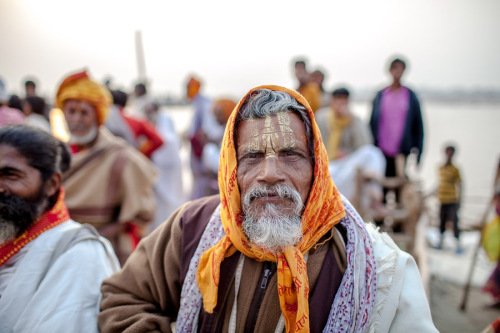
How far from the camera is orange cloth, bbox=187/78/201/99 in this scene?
916 centimetres

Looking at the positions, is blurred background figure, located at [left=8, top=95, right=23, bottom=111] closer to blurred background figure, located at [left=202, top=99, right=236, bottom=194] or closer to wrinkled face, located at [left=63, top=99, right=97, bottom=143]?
blurred background figure, located at [left=202, top=99, right=236, bottom=194]

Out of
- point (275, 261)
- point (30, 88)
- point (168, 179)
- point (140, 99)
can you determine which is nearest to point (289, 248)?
point (275, 261)

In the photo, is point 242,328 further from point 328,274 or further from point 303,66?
point 303,66

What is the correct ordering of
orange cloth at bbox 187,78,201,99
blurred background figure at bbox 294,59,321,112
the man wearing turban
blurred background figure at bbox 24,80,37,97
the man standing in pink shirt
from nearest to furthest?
the man wearing turban → the man standing in pink shirt → blurred background figure at bbox 294,59,321,112 → blurred background figure at bbox 24,80,37,97 → orange cloth at bbox 187,78,201,99

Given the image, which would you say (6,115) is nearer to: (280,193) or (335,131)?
(335,131)

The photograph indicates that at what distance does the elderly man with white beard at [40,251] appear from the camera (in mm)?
1809

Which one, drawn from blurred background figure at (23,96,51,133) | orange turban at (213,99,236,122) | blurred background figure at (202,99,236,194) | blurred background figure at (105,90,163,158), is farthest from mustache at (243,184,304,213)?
blurred background figure at (23,96,51,133)

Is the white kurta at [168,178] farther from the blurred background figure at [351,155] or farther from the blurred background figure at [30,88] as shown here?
the blurred background figure at [30,88]

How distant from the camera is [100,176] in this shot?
323 centimetres

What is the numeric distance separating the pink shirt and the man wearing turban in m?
4.13

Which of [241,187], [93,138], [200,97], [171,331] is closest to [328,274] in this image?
[241,187]

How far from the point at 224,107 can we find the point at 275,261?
5494 mm

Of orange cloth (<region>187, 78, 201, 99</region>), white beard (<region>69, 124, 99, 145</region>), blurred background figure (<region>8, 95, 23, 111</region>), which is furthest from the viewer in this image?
orange cloth (<region>187, 78, 201, 99</region>)

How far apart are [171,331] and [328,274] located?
902 millimetres
